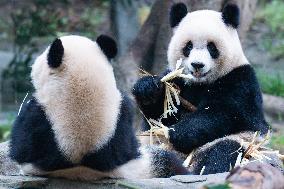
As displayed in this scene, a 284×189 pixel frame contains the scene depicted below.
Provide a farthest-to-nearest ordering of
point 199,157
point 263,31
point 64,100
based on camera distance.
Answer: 1. point 263,31
2. point 199,157
3. point 64,100

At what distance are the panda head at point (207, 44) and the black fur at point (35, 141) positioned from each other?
5.25ft

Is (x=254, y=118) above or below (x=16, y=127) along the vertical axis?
below

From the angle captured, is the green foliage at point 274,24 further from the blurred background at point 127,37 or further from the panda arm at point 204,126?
the panda arm at point 204,126

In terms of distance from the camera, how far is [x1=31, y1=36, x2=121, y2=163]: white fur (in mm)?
3535

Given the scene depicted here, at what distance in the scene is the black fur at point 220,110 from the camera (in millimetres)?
4953

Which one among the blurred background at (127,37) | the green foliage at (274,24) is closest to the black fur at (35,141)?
the blurred background at (127,37)

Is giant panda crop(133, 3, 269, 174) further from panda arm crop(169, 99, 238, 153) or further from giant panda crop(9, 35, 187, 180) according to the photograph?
giant panda crop(9, 35, 187, 180)

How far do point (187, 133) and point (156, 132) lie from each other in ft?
0.93

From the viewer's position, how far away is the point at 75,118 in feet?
11.6

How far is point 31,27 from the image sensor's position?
10039mm

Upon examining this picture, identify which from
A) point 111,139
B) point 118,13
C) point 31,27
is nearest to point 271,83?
point 118,13

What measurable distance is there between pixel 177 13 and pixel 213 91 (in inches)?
24.8

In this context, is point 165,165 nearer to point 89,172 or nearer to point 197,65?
point 89,172

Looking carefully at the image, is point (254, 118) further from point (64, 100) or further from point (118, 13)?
point (118, 13)
